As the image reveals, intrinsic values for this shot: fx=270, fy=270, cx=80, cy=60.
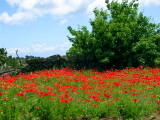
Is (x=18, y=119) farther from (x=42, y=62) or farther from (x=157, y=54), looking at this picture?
(x=157, y=54)

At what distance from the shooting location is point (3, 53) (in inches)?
350

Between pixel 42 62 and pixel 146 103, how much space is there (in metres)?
10.2

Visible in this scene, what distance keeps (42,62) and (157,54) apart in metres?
7.20

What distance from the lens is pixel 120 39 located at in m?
16.8

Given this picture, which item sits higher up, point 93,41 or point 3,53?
point 93,41

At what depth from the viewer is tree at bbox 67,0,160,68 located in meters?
16.5

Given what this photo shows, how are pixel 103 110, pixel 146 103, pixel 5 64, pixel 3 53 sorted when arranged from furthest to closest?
pixel 5 64 < pixel 3 53 < pixel 146 103 < pixel 103 110

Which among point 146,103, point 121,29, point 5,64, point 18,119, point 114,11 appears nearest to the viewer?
point 18,119

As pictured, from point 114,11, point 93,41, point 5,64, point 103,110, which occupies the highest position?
point 114,11

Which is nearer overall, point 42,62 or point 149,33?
point 42,62

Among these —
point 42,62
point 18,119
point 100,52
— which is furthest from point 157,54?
point 18,119

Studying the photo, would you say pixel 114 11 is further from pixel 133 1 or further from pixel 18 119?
pixel 18 119

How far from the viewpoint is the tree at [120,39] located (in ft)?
54.2

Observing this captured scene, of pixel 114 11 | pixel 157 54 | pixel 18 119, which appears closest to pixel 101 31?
pixel 114 11
